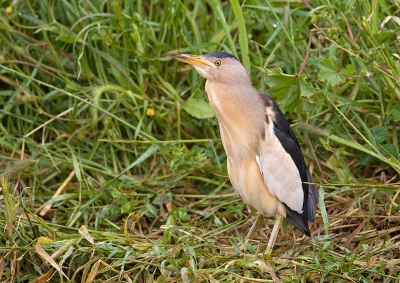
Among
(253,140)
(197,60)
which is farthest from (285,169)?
(197,60)

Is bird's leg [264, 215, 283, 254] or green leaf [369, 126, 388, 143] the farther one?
green leaf [369, 126, 388, 143]

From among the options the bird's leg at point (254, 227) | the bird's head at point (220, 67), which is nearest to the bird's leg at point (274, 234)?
the bird's leg at point (254, 227)

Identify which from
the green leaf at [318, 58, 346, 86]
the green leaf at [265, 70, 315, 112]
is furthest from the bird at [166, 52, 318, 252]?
the green leaf at [318, 58, 346, 86]

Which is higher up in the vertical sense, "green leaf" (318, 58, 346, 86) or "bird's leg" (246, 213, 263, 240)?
"green leaf" (318, 58, 346, 86)

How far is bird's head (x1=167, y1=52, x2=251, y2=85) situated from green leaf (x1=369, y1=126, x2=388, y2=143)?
32.1 inches

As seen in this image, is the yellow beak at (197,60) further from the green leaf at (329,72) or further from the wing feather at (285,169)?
the green leaf at (329,72)

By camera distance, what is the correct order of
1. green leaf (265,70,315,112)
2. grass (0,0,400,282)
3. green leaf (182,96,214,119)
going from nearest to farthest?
grass (0,0,400,282) < green leaf (265,70,315,112) < green leaf (182,96,214,119)

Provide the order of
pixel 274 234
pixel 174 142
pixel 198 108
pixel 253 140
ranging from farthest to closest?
pixel 198 108 → pixel 174 142 → pixel 274 234 → pixel 253 140

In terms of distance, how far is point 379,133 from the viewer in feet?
11.6

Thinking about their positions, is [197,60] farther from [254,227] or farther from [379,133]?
[379,133]

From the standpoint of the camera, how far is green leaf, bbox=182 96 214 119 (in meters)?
3.74

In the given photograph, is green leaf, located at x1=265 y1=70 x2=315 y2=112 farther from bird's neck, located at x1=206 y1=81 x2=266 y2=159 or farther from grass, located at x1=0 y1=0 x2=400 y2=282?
bird's neck, located at x1=206 y1=81 x2=266 y2=159

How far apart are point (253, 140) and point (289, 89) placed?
1.31 ft

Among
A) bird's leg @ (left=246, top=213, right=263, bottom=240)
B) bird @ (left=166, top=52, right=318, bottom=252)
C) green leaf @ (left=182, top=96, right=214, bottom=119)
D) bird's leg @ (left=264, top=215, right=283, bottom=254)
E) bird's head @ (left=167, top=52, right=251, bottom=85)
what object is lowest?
bird's leg @ (left=246, top=213, right=263, bottom=240)
